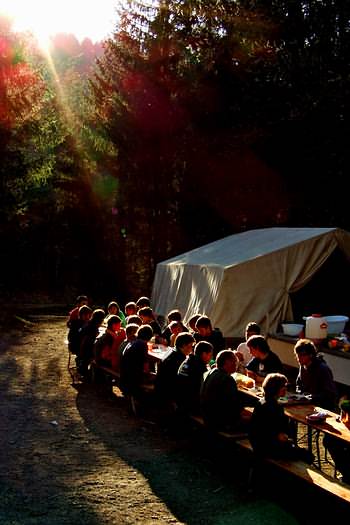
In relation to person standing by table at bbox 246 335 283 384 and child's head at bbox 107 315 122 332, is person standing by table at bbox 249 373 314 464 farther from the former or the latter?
child's head at bbox 107 315 122 332

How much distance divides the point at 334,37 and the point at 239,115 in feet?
14.8

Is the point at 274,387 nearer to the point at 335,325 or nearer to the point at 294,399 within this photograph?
the point at 294,399

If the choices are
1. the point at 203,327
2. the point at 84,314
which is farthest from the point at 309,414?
the point at 84,314

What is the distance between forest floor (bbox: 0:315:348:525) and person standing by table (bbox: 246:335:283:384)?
111 centimetres

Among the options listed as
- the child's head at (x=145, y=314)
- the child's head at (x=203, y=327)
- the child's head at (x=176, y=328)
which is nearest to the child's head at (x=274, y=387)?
the child's head at (x=203, y=327)

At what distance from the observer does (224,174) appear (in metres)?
27.4

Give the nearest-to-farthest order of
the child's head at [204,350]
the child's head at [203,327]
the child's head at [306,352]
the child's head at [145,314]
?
1. the child's head at [306,352]
2. the child's head at [204,350]
3. the child's head at [203,327]
4. the child's head at [145,314]

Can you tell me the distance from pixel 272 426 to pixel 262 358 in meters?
2.15

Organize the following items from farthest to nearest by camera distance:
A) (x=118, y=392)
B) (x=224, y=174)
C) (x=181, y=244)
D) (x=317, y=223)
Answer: (x=181, y=244) < (x=224, y=174) < (x=317, y=223) < (x=118, y=392)

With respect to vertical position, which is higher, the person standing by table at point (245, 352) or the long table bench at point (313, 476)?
the person standing by table at point (245, 352)

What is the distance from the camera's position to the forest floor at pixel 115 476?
5.89 metres

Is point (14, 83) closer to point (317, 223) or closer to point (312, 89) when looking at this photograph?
point (312, 89)

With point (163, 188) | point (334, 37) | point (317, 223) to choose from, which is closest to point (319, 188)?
point (317, 223)

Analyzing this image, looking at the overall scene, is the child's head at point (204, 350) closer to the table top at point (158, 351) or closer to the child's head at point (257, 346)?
the child's head at point (257, 346)
